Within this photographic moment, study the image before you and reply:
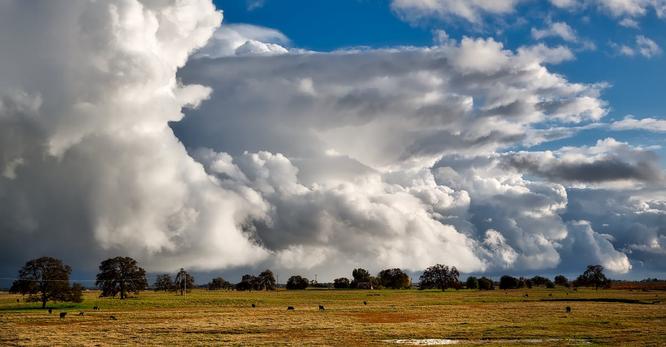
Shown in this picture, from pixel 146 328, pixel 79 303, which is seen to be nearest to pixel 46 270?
pixel 79 303

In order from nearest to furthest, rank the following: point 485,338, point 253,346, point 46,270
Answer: point 253,346 < point 485,338 < point 46,270

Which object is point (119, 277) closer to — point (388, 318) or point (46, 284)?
point (46, 284)

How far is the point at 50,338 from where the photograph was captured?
55.0 metres

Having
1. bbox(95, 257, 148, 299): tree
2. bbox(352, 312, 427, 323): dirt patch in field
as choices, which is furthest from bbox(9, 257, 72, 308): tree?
Result: bbox(352, 312, 427, 323): dirt patch in field

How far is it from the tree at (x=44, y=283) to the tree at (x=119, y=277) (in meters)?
39.7

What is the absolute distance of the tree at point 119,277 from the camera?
6599 inches

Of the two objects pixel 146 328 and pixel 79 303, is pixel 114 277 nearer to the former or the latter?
pixel 79 303

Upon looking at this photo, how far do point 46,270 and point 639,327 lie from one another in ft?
379

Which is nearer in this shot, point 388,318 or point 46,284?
point 388,318

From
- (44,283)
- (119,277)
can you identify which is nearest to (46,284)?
(44,283)

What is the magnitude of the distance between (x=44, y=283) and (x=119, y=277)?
45205 mm

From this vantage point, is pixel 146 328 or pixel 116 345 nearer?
pixel 116 345

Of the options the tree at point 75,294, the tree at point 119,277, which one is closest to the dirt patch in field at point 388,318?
the tree at point 75,294

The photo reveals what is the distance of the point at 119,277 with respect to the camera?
168375 millimetres
